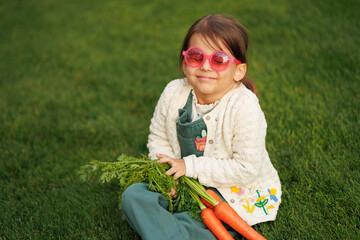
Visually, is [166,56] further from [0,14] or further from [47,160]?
[0,14]

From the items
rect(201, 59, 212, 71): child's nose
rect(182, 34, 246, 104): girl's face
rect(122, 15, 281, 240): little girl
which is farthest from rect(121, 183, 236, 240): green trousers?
rect(201, 59, 212, 71): child's nose

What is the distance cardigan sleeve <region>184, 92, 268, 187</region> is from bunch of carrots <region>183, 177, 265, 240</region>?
0.24 feet

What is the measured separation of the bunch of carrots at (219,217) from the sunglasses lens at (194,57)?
82cm

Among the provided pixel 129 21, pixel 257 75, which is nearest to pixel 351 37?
pixel 257 75

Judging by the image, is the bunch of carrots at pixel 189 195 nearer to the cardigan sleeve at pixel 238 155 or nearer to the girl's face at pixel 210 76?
the cardigan sleeve at pixel 238 155

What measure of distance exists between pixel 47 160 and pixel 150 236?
186 centimetres

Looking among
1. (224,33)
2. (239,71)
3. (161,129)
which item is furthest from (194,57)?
(161,129)

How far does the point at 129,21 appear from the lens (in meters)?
6.86

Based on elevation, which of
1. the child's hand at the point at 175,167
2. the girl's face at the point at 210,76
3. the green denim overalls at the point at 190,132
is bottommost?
the child's hand at the point at 175,167

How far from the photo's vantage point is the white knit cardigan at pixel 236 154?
2.44 metres

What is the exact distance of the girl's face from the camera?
2443 mm

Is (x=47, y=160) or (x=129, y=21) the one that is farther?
(x=129, y=21)

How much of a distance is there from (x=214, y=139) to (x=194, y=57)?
609 mm

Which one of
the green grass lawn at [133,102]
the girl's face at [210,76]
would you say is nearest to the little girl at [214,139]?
the girl's face at [210,76]
